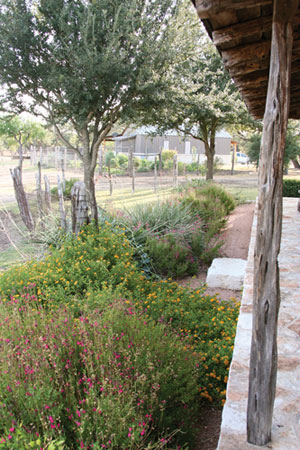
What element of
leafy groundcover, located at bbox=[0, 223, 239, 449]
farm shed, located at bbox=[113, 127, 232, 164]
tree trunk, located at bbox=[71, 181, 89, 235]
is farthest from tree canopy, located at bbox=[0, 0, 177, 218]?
farm shed, located at bbox=[113, 127, 232, 164]

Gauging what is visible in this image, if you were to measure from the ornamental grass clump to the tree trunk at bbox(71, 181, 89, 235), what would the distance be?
2.64m

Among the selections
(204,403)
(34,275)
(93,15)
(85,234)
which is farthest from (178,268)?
(93,15)

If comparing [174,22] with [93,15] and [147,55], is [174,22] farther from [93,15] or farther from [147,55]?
[93,15]

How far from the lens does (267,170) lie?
1.54 metres

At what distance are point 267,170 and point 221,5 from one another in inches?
26.2

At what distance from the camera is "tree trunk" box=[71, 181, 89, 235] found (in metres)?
5.60

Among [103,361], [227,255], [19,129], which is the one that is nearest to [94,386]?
[103,361]

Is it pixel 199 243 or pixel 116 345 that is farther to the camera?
pixel 199 243

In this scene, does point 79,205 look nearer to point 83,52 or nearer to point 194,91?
point 83,52

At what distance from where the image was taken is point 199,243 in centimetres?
697

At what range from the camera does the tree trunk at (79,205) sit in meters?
5.60

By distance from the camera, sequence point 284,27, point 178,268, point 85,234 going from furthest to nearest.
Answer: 1. point 178,268
2. point 85,234
3. point 284,27

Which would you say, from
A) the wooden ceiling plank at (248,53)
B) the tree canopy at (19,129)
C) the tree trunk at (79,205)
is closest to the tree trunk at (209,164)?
the tree canopy at (19,129)

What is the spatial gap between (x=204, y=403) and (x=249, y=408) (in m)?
1.43
